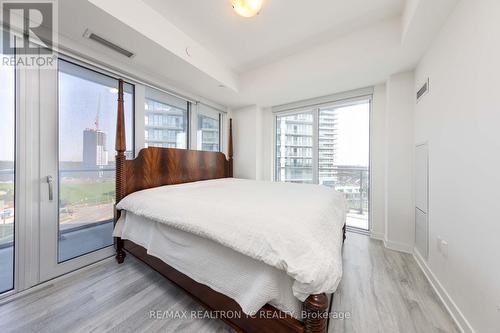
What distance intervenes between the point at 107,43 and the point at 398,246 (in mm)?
4005

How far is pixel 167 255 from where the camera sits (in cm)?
143

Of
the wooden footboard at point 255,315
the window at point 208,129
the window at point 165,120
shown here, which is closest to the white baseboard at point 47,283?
the wooden footboard at point 255,315

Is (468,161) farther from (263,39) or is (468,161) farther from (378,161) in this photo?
(263,39)

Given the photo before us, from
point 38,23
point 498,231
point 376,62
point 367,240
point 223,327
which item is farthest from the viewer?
point 367,240

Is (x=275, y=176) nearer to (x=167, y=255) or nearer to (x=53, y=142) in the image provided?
(x=167, y=255)

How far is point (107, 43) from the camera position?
5.83 ft

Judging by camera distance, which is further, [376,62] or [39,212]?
[376,62]

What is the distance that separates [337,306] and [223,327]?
88 centimetres

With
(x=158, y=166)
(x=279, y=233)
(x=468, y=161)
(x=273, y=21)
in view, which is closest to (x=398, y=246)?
(x=468, y=161)

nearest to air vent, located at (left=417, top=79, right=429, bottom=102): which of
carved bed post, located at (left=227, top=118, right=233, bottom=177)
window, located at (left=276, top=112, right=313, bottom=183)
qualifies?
window, located at (left=276, top=112, right=313, bottom=183)

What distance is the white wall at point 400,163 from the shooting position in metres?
2.31

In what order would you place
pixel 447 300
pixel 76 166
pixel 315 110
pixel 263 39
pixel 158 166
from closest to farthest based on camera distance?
pixel 447 300, pixel 76 166, pixel 263 39, pixel 158 166, pixel 315 110

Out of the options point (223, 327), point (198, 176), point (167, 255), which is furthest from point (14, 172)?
point (223, 327)

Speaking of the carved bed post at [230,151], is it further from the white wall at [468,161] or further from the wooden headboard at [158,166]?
the white wall at [468,161]
